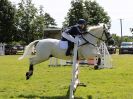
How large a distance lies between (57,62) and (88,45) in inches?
521

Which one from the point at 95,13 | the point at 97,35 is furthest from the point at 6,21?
the point at 97,35

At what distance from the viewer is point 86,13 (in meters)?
88.8

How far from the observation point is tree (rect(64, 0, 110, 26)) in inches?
3447

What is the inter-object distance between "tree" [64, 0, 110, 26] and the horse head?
70.6 meters

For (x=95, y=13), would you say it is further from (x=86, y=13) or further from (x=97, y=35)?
(x=97, y=35)

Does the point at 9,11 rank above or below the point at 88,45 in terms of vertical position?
above

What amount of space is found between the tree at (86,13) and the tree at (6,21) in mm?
17909

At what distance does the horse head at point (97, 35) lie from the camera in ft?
46.5

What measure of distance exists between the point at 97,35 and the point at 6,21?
57.7 metres

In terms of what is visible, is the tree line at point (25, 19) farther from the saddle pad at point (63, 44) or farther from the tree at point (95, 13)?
the saddle pad at point (63, 44)

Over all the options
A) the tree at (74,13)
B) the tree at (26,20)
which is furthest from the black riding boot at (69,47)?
the tree at (74,13)

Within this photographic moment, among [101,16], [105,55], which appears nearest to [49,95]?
[105,55]

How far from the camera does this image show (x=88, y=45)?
1433 centimetres

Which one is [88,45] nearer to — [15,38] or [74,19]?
[15,38]
